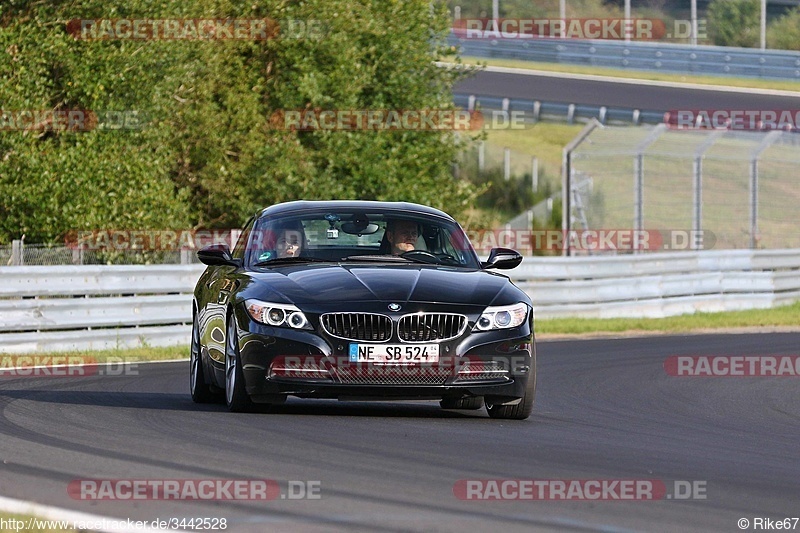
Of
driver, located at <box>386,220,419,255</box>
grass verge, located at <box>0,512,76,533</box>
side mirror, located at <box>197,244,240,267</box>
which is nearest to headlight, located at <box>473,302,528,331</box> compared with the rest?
driver, located at <box>386,220,419,255</box>

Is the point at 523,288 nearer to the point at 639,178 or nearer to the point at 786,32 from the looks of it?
the point at 639,178

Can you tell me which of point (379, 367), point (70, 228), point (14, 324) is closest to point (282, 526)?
point (379, 367)

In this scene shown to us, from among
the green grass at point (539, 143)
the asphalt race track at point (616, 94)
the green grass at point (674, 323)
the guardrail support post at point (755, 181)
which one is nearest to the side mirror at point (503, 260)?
the green grass at point (674, 323)

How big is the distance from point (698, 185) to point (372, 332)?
19.4 metres

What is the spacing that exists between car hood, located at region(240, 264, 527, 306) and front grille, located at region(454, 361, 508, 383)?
0.39 meters

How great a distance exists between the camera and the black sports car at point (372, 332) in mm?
9617

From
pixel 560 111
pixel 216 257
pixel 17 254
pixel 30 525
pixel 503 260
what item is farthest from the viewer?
pixel 560 111

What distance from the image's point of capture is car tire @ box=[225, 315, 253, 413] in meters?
10.0

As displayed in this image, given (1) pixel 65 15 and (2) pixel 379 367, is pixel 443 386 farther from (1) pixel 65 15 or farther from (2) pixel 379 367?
(1) pixel 65 15

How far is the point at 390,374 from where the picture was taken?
962 centimetres

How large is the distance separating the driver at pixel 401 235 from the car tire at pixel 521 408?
1337 mm

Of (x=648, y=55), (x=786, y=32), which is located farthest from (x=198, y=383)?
(x=786, y=32)

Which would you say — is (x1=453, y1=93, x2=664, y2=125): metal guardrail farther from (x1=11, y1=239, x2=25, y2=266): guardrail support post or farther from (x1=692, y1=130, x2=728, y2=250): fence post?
(x1=11, y1=239, x2=25, y2=266): guardrail support post

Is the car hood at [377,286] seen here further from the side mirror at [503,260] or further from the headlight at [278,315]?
the side mirror at [503,260]
